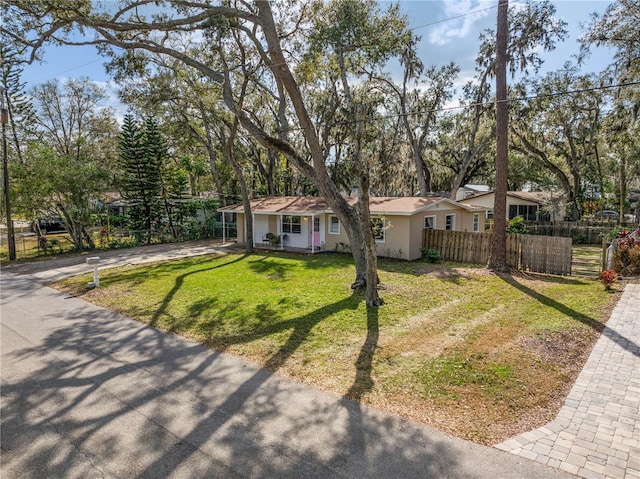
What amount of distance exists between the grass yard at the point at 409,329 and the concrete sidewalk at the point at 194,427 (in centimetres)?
50

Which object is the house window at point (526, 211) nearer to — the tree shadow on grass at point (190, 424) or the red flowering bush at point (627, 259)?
the red flowering bush at point (627, 259)

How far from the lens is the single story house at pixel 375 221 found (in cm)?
1588

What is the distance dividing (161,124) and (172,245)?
366 inches

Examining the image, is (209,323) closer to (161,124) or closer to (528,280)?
(528,280)

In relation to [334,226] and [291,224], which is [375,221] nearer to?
[334,226]

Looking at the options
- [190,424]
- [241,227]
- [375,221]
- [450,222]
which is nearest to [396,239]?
[375,221]

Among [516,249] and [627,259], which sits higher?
[516,249]

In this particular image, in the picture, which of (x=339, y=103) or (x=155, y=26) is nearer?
(x=155, y=26)

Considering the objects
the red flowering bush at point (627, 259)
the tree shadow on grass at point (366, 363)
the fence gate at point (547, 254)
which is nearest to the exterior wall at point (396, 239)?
the fence gate at point (547, 254)

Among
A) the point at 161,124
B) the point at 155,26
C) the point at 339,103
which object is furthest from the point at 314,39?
the point at 161,124

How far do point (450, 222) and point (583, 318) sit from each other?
10.7 metres

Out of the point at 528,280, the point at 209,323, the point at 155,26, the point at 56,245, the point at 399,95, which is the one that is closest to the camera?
the point at 209,323

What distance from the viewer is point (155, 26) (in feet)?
33.0

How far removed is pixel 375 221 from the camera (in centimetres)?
1463
